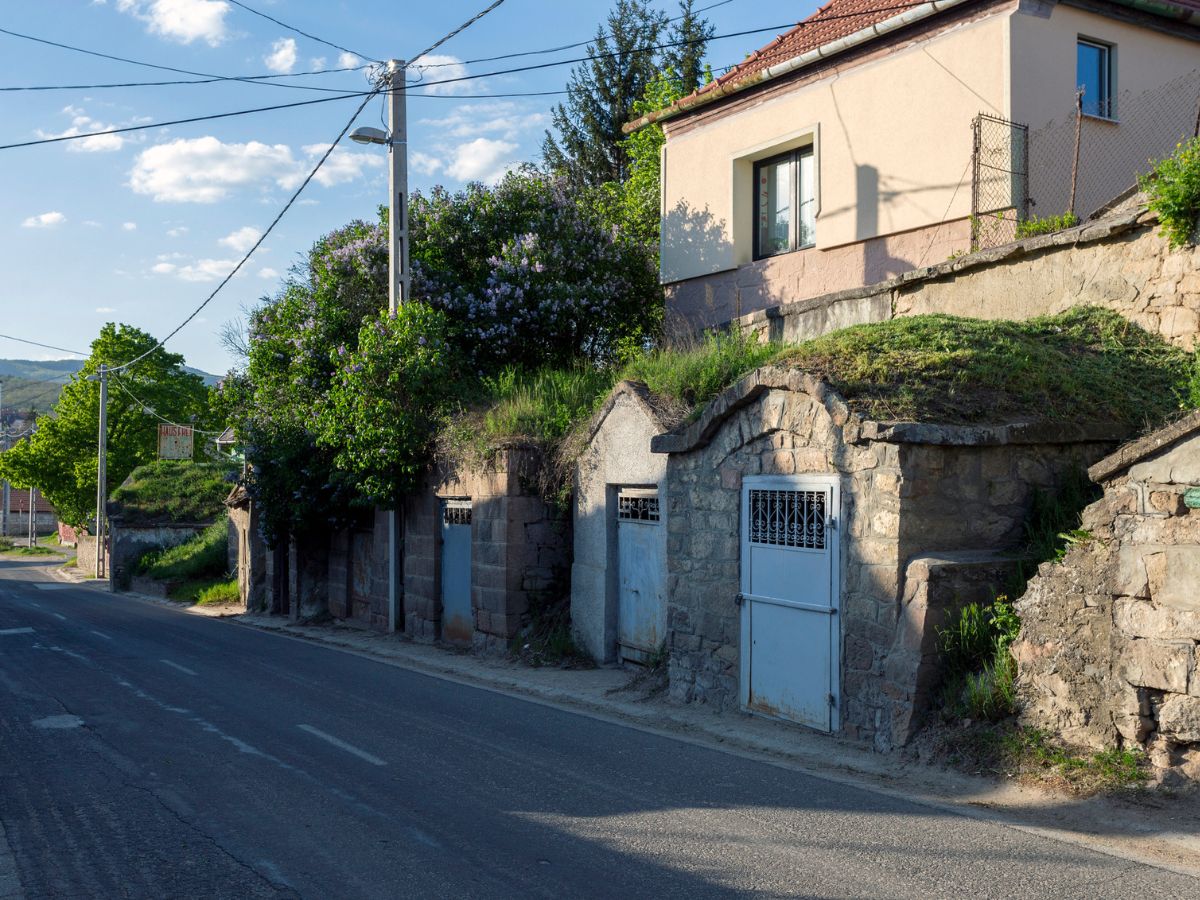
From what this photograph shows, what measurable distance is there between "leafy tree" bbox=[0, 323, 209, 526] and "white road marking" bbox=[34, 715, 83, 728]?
1590 inches

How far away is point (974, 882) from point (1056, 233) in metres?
7.36

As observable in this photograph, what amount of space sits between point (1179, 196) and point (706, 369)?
4.79 metres

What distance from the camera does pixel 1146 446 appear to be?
6.89 metres

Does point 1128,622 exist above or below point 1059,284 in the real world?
below

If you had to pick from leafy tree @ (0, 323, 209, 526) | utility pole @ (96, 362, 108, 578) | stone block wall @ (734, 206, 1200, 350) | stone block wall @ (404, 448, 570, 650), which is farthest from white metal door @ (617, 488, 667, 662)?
leafy tree @ (0, 323, 209, 526)

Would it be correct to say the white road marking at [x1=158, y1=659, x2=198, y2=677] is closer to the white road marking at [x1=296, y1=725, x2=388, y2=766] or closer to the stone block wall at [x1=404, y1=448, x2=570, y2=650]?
the stone block wall at [x1=404, y1=448, x2=570, y2=650]

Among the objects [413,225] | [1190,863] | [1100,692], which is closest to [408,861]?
[1190,863]

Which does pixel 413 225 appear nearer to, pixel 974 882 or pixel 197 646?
pixel 197 646

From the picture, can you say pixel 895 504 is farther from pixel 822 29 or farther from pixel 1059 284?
pixel 822 29

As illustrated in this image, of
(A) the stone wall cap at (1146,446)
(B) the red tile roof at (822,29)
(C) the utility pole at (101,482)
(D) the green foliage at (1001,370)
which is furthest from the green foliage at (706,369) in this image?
(C) the utility pole at (101,482)

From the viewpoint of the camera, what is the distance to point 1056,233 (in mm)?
10656

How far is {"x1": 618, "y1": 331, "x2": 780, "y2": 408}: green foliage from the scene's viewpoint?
458 inches

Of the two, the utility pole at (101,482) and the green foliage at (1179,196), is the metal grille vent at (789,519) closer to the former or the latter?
the green foliage at (1179,196)

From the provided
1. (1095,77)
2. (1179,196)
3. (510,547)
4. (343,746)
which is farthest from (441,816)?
(1095,77)
